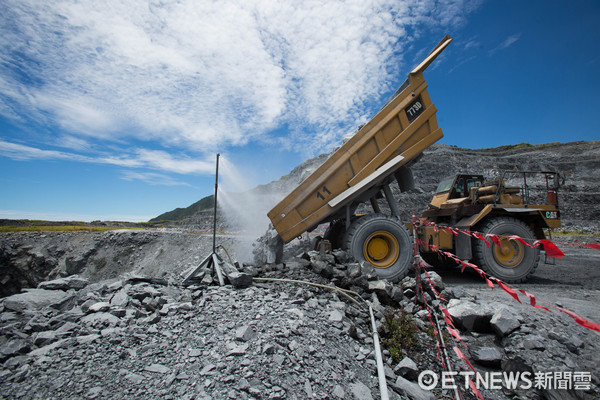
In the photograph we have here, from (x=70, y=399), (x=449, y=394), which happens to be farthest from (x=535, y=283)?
(x=70, y=399)

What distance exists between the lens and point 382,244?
5.65 meters

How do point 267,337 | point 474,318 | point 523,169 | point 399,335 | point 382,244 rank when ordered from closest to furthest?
1. point 267,337
2. point 399,335
3. point 474,318
4. point 382,244
5. point 523,169

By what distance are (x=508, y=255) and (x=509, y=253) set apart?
0.05 meters

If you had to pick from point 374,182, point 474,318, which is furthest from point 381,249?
point 474,318

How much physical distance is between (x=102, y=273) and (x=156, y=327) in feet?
56.8

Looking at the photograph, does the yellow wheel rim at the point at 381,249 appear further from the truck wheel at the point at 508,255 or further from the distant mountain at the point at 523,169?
the distant mountain at the point at 523,169

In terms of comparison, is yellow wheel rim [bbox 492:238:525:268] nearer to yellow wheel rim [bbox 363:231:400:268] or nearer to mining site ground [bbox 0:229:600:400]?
mining site ground [bbox 0:229:600:400]

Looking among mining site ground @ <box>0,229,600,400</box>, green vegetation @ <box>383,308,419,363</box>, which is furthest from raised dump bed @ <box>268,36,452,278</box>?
green vegetation @ <box>383,308,419,363</box>

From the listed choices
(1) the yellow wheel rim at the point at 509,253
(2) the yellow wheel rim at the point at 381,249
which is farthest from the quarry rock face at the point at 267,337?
(1) the yellow wheel rim at the point at 509,253

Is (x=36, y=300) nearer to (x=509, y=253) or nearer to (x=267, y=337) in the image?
(x=267, y=337)

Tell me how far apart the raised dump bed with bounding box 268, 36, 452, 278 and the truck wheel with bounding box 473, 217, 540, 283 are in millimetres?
2258

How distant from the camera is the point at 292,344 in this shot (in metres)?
2.50

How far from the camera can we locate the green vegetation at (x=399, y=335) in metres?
2.89

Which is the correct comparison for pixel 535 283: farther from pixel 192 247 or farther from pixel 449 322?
pixel 192 247
